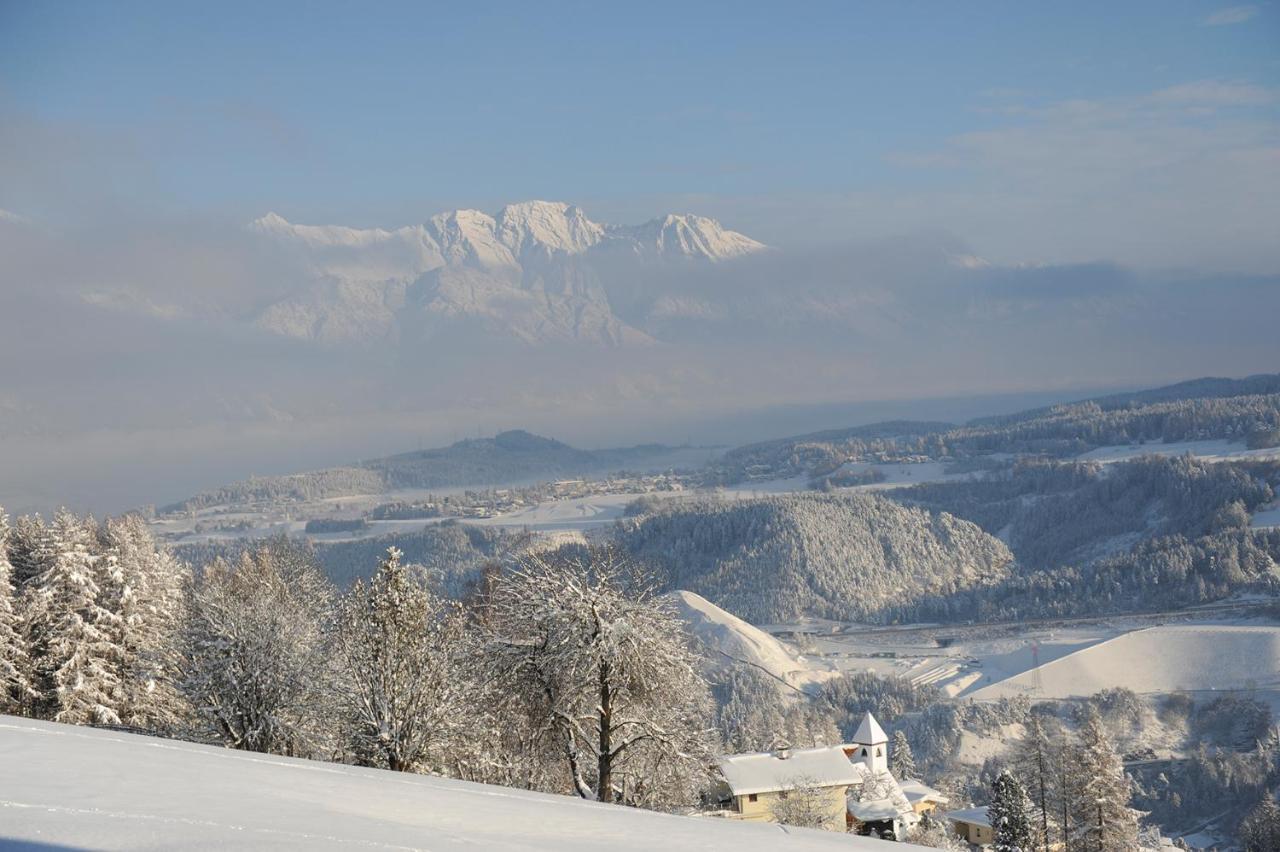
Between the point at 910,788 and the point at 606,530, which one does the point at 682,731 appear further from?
the point at 606,530

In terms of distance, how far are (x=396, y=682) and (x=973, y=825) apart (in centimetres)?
3362

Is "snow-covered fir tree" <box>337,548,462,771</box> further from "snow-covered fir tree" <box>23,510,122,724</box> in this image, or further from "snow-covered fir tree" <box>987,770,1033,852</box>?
"snow-covered fir tree" <box>987,770,1033,852</box>

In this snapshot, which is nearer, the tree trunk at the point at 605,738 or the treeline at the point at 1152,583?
the tree trunk at the point at 605,738

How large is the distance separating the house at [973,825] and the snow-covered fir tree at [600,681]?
28193mm

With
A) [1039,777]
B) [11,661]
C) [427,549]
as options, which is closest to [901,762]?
[1039,777]

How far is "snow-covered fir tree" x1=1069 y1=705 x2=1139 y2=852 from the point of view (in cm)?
3712

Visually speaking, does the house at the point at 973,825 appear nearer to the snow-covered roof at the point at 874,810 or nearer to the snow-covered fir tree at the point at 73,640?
the snow-covered roof at the point at 874,810

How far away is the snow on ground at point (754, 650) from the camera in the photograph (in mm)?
99688

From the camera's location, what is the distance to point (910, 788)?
56.4m

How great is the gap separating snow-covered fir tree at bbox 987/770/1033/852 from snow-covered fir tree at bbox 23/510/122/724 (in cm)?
2938

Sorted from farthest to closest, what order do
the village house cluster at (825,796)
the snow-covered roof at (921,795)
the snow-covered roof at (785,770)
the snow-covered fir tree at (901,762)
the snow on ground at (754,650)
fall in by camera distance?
the snow on ground at (754,650)
the snow-covered fir tree at (901,762)
the snow-covered roof at (921,795)
the snow-covered roof at (785,770)
the village house cluster at (825,796)

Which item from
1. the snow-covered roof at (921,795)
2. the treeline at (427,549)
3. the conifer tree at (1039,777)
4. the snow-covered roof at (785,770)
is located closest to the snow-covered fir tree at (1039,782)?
the conifer tree at (1039,777)

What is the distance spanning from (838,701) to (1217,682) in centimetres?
3091

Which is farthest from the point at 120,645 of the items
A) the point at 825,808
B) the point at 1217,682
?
the point at 1217,682
